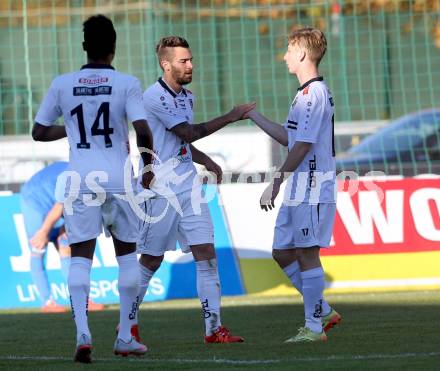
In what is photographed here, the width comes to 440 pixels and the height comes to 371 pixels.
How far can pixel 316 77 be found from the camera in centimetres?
887

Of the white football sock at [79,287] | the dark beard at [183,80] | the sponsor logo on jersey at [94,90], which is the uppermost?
the dark beard at [183,80]

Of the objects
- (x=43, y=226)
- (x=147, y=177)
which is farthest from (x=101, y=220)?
(x=43, y=226)

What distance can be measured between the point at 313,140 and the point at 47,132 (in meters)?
1.74

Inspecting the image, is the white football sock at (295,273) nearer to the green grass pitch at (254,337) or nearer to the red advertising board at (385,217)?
the green grass pitch at (254,337)

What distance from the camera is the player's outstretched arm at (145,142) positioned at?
7.81 meters

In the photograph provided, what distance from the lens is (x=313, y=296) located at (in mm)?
8852

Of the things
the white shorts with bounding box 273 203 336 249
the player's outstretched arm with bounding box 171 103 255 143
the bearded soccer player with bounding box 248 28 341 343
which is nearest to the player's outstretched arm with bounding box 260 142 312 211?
the bearded soccer player with bounding box 248 28 341 343

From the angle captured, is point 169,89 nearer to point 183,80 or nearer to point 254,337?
point 183,80

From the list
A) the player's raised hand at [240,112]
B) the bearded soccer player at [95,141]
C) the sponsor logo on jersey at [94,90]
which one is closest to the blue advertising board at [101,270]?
the player's raised hand at [240,112]

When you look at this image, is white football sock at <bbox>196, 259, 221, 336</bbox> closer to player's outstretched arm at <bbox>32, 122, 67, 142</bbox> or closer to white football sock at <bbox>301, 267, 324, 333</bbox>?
white football sock at <bbox>301, 267, 324, 333</bbox>

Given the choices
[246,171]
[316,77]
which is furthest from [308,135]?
[246,171]

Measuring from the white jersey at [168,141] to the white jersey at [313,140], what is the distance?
2.34 feet

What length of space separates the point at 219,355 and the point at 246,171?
22.2 ft

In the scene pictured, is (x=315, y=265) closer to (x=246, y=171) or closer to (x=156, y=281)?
(x=156, y=281)
